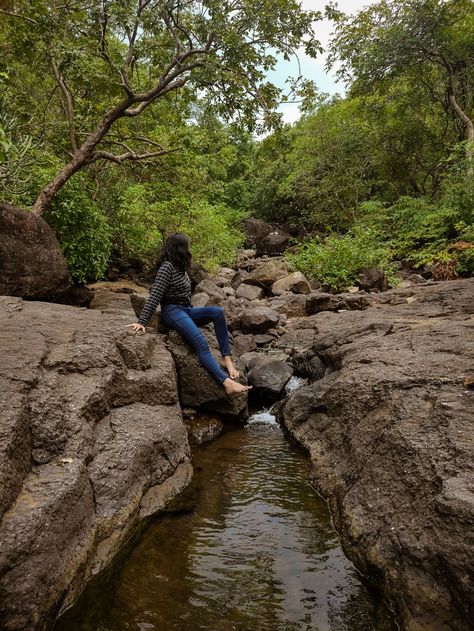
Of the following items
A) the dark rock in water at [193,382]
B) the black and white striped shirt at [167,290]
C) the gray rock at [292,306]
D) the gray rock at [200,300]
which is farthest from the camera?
the gray rock at [292,306]

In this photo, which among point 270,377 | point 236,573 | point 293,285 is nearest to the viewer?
point 236,573

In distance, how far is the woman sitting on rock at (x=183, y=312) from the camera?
506 centimetres

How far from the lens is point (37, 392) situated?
10.4 feet

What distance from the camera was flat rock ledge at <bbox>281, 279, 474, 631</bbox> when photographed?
88.4 inches

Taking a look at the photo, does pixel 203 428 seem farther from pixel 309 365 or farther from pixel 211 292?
pixel 211 292

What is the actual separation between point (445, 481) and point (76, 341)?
3.24m

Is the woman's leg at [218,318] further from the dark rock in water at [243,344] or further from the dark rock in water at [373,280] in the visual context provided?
the dark rock in water at [373,280]

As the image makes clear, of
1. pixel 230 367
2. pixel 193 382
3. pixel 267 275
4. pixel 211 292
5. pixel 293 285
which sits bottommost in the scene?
pixel 193 382

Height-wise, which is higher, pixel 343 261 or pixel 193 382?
pixel 343 261

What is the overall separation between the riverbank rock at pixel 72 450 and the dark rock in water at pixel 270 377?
197 centimetres

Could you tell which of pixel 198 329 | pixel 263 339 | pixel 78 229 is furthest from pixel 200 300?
pixel 198 329

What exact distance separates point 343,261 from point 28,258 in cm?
935

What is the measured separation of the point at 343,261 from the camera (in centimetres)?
1342

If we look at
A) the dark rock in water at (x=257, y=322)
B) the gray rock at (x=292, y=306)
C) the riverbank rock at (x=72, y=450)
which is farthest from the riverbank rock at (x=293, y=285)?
the riverbank rock at (x=72, y=450)
